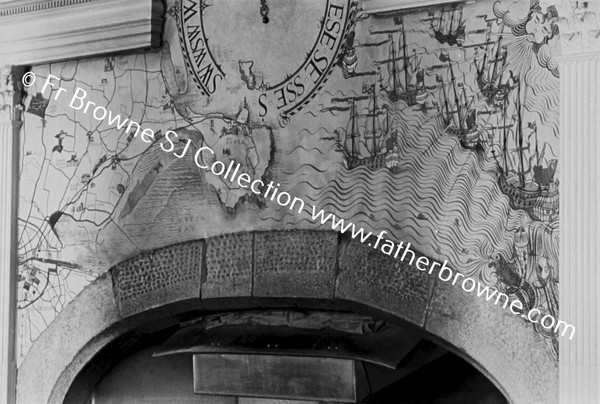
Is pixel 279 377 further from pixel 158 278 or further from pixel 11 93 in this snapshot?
pixel 11 93

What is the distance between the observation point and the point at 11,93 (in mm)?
5797

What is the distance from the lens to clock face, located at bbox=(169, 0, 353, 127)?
15.8 feet

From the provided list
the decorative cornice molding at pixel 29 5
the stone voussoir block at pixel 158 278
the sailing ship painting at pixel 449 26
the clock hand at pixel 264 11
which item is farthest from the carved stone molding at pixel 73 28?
the sailing ship painting at pixel 449 26

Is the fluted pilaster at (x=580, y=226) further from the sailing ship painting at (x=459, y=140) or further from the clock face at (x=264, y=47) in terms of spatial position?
the clock face at (x=264, y=47)

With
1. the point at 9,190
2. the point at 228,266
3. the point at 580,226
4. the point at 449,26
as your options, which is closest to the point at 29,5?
the point at 9,190

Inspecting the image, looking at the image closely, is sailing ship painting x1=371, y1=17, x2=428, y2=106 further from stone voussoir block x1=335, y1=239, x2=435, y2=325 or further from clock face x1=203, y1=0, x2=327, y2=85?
stone voussoir block x1=335, y1=239, x2=435, y2=325

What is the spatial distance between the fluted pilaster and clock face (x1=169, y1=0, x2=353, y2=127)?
1101mm

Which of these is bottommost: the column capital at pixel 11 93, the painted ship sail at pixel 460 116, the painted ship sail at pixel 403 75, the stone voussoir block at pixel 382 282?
the stone voussoir block at pixel 382 282

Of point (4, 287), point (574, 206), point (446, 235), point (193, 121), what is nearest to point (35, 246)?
point (4, 287)

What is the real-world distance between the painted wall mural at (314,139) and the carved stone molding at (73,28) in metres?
0.09

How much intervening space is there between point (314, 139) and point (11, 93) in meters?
1.90

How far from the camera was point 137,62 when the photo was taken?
537cm

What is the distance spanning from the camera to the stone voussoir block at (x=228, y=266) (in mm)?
4934

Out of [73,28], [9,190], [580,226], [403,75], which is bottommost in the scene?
[580,226]
